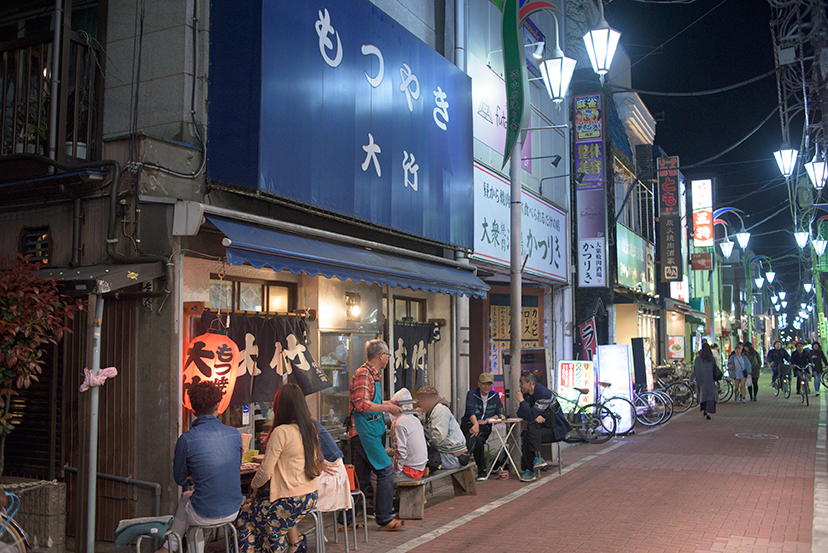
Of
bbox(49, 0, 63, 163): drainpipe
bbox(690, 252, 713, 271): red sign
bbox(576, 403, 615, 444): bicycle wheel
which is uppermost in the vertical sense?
bbox(690, 252, 713, 271): red sign

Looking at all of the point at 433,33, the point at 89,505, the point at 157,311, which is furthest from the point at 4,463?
the point at 433,33

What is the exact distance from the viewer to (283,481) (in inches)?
239

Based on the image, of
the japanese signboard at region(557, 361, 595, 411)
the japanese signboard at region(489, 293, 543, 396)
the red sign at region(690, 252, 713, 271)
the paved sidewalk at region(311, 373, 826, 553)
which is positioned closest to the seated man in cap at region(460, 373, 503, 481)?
the paved sidewalk at region(311, 373, 826, 553)

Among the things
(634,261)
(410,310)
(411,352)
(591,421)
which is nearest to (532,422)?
(411,352)

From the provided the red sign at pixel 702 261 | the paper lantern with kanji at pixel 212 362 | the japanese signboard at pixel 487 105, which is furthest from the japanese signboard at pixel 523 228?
the red sign at pixel 702 261

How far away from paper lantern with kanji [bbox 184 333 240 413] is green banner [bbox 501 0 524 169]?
6793mm

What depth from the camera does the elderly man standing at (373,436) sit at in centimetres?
809

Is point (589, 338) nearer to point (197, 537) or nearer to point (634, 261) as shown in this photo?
point (634, 261)

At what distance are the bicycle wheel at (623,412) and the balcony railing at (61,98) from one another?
1257 cm

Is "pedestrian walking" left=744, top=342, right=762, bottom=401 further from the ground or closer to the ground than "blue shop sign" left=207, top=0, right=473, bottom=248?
closer to the ground

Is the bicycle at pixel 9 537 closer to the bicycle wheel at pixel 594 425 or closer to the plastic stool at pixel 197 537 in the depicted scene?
the plastic stool at pixel 197 537

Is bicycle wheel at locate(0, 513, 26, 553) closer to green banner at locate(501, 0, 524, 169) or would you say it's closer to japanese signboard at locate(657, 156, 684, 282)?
green banner at locate(501, 0, 524, 169)

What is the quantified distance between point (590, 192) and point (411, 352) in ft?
35.7

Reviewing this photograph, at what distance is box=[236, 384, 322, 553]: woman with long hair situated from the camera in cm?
602
